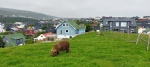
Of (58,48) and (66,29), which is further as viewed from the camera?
(66,29)

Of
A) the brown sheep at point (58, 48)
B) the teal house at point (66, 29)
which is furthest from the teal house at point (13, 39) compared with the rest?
the brown sheep at point (58, 48)

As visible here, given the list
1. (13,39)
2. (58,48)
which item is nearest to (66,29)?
(13,39)

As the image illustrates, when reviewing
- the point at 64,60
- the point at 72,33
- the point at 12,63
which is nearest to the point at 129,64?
the point at 64,60

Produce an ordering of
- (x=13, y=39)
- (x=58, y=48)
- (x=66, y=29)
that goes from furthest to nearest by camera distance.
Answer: (x=13, y=39)
(x=66, y=29)
(x=58, y=48)

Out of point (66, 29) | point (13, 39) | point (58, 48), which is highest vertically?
point (66, 29)

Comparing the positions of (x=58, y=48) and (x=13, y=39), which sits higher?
(x=58, y=48)

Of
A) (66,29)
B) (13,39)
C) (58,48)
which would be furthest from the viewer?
(13,39)

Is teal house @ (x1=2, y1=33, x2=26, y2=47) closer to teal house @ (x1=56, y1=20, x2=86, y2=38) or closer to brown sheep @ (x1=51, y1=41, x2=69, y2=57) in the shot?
teal house @ (x1=56, y1=20, x2=86, y2=38)

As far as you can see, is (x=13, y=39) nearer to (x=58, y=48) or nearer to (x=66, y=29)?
(x=66, y=29)

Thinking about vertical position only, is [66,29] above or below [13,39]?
above

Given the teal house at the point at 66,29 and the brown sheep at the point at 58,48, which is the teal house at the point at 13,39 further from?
the brown sheep at the point at 58,48

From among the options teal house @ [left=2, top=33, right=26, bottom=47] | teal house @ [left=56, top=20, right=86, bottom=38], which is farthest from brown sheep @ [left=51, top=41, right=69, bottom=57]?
teal house @ [left=2, top=33, right=26, bottom=47]

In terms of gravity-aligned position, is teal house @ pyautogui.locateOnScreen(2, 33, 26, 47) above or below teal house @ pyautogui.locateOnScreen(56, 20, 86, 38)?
below

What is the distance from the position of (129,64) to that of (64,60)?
4249 millimetres
